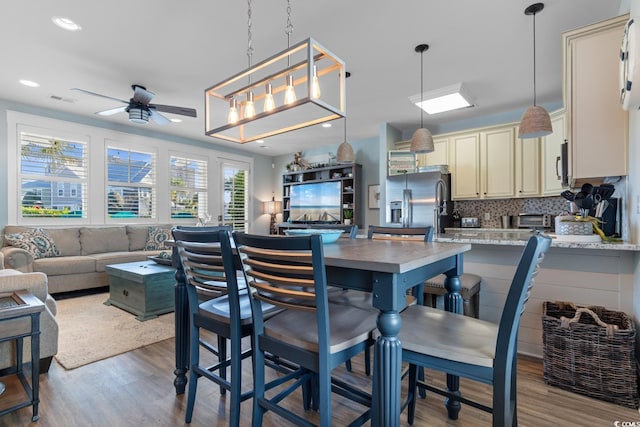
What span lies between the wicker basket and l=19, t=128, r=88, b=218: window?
612 centimetres

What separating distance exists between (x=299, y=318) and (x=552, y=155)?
4199 mm

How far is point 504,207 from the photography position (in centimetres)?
482

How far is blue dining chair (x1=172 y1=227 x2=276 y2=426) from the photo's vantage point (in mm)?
1350

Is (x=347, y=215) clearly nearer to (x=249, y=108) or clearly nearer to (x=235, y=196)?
(x=235, y=196)

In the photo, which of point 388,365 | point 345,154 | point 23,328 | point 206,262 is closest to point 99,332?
point 23,328

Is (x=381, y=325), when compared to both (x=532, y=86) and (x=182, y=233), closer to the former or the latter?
(x=182, y=233)

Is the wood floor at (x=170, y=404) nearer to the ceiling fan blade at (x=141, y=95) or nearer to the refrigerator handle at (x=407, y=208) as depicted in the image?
the ceiling fan blade at (x=141, y=95)

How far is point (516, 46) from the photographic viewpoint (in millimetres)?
2889

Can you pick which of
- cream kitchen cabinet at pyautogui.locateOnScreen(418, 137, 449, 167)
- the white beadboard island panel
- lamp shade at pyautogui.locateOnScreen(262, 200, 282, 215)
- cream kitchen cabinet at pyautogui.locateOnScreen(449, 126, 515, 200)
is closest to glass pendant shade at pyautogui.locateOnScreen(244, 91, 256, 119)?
the white beadboard island panel

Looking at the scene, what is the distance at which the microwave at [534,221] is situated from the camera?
14.4 feet

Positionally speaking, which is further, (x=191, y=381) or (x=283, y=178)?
(x=283, y=178)

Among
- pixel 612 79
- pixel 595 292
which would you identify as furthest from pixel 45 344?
pixel 612 79

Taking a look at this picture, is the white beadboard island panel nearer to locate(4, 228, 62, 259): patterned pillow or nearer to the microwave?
the microwave

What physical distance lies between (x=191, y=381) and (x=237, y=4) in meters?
2.50
